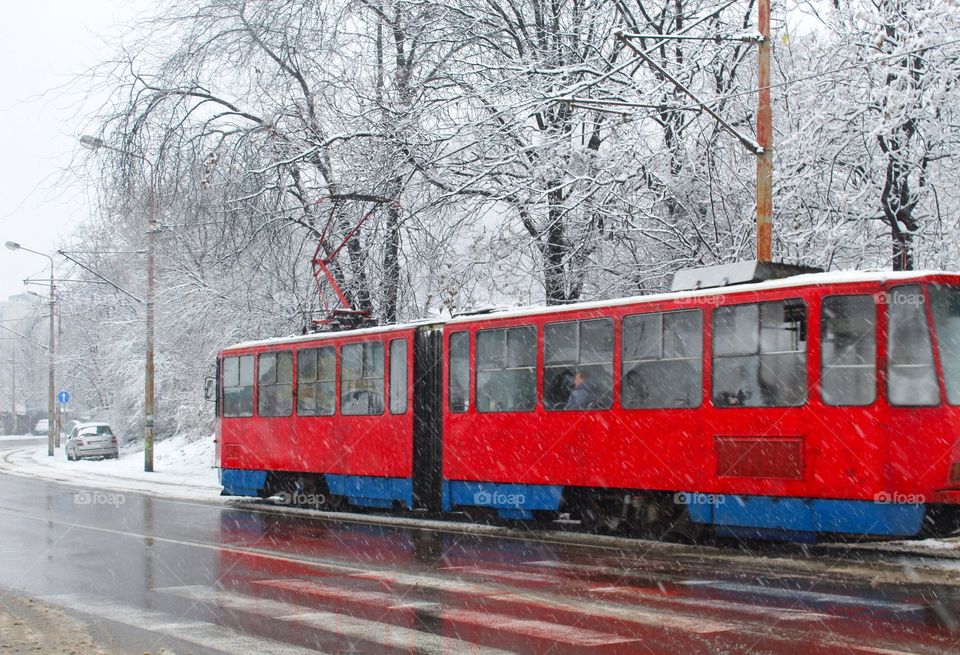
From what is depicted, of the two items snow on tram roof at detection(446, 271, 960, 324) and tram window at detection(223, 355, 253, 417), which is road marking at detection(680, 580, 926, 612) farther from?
tram window at detection(223, 355, 253, 417)

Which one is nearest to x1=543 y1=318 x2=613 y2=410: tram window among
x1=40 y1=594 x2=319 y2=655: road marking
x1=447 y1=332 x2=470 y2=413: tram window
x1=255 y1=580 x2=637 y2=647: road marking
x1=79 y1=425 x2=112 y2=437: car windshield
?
x1=447 y1=332 x2=470 y2=413: tram window

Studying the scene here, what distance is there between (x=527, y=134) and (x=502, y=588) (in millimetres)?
12262

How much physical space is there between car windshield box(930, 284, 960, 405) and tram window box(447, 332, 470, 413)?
7.08 meters

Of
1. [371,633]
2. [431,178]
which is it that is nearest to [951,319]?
[371,633]

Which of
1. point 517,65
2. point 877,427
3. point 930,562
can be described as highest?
point 517,65

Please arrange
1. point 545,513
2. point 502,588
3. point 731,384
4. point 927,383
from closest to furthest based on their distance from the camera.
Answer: point 502,588
point 927,383
point 731,384
point 545,513

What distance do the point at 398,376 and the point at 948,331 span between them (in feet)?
29.1

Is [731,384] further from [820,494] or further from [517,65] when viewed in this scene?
[517,65]

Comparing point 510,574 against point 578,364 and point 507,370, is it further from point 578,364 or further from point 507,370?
point 507,370

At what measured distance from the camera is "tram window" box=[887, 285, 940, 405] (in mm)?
11789

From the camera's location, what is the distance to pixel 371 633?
841cm

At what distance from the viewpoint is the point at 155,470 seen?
3550cm

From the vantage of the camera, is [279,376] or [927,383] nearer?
[927,383]

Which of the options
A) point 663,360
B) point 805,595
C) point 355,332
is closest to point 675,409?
point 663,360
